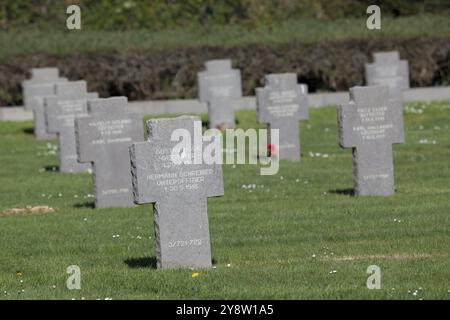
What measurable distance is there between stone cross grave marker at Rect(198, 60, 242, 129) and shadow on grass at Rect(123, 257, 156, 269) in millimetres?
16427

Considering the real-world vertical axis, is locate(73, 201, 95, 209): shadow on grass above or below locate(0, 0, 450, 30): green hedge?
below

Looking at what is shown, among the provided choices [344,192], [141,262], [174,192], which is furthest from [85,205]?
[174,192]

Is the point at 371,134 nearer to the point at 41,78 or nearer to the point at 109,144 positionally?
the point at 109,144

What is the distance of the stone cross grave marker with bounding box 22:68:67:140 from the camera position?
99.2 feet

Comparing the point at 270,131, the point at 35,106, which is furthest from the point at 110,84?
the point at 270,131

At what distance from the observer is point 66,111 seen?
2325cm

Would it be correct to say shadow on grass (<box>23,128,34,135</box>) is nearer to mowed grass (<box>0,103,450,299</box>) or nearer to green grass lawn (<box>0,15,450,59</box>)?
green grass lawn (<box>0,15,450,59</box>)

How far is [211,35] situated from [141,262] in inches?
990

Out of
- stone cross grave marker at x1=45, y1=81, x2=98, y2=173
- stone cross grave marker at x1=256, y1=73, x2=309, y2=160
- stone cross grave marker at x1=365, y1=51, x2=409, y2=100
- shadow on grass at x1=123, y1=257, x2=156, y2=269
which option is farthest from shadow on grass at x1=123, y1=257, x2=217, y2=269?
stone cross grave marker at x1=365, y1=51, x2=409, y2=100

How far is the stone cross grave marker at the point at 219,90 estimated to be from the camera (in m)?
30.0

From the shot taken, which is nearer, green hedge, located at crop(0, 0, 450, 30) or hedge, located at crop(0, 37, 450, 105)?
hedge, located at crop(0, 37, 450, 105)

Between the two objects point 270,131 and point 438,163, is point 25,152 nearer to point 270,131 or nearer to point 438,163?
point 270,131

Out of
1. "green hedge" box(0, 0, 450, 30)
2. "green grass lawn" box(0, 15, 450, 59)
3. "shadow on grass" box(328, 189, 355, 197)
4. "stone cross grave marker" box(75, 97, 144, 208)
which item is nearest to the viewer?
"stone cross grave marker" box(75, 97, 144, 208)
